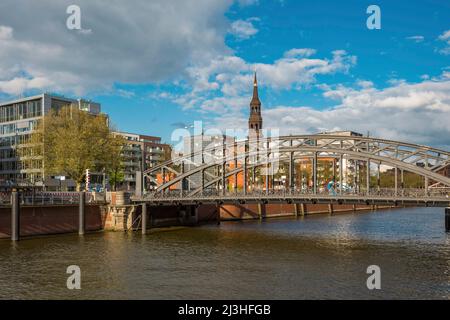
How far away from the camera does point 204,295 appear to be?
84.3 ft

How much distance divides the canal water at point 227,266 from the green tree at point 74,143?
17925 millimetres

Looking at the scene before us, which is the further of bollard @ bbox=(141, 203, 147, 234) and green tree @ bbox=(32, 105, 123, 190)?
green tree @ bbox=(32, 105, 123, 190)

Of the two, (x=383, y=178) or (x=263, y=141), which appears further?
(x=383, y=178)

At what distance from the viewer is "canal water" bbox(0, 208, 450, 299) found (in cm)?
2636

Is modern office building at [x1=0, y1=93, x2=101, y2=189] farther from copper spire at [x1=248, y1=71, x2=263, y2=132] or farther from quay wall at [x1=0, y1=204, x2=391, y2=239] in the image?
copper spire at [x1=248, y1=71, x2=263, y2=132]

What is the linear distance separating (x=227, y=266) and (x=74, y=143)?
38.8m

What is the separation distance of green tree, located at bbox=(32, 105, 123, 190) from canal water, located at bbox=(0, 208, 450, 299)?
17.9 metres

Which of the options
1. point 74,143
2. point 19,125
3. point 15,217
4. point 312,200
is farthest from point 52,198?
point 19,125

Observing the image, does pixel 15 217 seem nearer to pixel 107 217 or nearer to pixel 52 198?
pixel 52 198

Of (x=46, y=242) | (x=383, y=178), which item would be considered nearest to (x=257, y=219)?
(x=46, y=242)

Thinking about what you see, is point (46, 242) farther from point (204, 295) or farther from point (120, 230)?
point (204, 295)

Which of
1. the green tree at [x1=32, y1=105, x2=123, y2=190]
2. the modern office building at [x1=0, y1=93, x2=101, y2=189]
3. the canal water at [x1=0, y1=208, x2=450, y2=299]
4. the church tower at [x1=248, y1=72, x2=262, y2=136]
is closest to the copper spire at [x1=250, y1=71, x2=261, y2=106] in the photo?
the church tower at [x1=248, y1=72, x2=262, y2=136]

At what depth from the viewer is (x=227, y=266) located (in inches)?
1320
